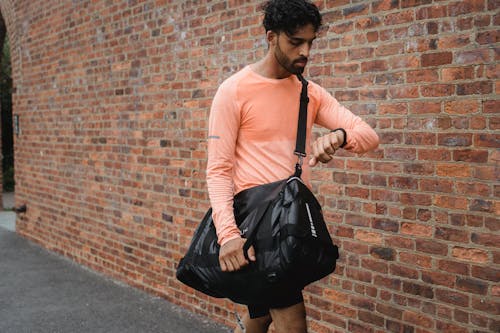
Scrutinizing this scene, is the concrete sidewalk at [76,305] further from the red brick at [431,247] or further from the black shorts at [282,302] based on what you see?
the black shorts at [282,302]

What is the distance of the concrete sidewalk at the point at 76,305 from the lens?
4.26 metres

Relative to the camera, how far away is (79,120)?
6.18 metres

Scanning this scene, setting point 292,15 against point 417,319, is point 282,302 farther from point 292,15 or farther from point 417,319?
point 417,319

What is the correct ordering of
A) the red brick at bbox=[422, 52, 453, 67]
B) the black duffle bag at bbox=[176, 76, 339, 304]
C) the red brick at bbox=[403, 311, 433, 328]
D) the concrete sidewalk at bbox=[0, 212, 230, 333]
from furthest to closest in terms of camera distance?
1. the concrete sidewalk at bbox=[0, 212, 230, 333]
2. the red brick at bbox=[403, 311, 433, 328]
3. the red brick at bbox=[422, 52, 453, 67]
4. the black duffle bag at bbox=[176, 76, 339, 304]

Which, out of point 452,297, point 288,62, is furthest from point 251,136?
point 452,297

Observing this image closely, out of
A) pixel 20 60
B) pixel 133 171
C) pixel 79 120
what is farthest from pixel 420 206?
pixel 20 60

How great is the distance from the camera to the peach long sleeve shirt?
2178 millimetres

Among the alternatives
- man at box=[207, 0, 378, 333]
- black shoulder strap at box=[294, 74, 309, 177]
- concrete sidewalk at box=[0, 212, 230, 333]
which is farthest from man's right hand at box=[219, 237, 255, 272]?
concrete sidewalk at box=[0, 212, 230, 333]

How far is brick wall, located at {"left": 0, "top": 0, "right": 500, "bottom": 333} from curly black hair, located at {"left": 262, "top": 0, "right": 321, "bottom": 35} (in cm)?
110

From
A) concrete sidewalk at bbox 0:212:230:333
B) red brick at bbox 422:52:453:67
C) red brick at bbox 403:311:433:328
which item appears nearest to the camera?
red brick at bbox 422:52:453:67

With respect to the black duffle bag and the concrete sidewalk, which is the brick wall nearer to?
the concrete sidewalk

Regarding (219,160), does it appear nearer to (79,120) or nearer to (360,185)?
(360,185)

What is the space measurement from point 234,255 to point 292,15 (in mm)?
919

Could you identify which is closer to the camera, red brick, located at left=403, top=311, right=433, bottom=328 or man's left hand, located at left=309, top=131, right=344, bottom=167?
man's left hand, located at left=309, top=131, right=344, bottom=167
